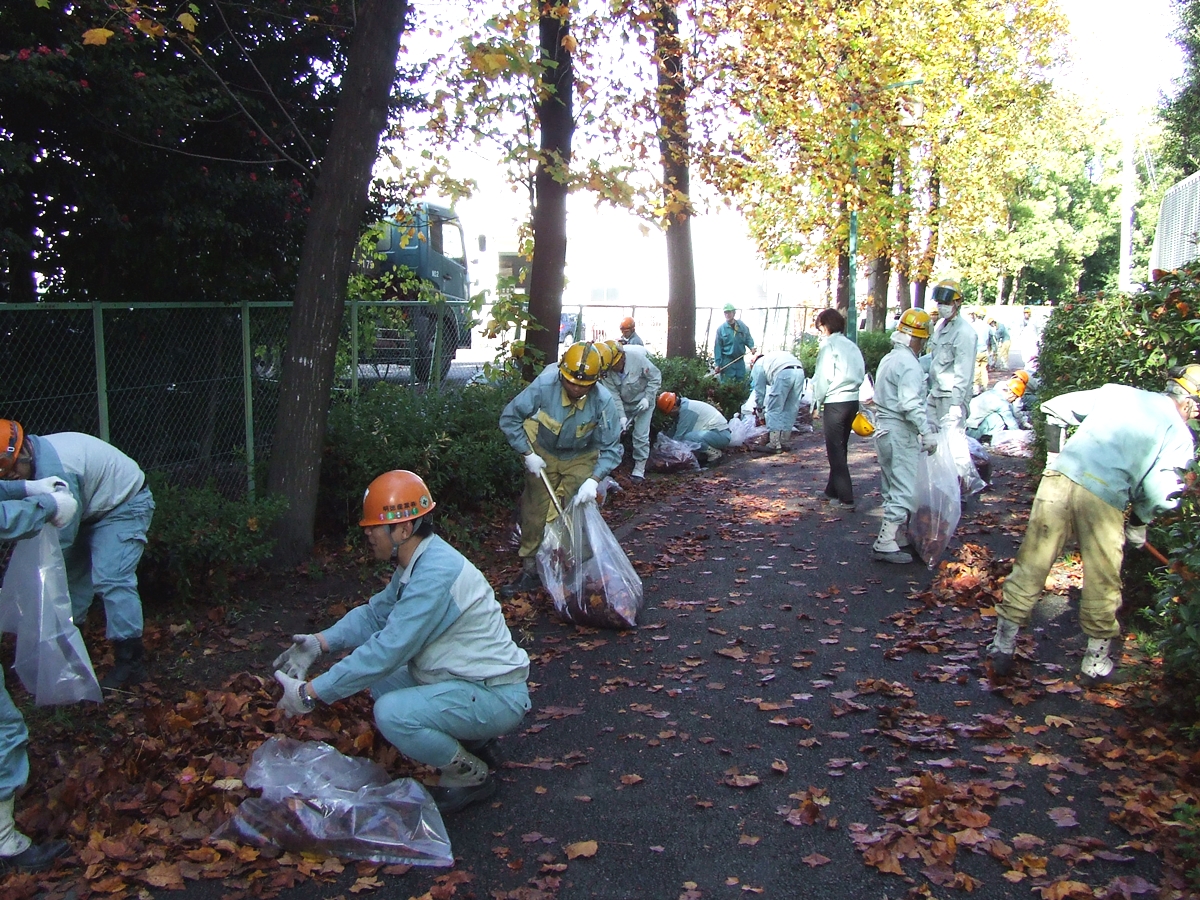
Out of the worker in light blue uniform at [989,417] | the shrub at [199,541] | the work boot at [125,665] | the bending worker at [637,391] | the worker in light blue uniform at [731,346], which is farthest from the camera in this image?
the worker in light blue uniform at [731,346]

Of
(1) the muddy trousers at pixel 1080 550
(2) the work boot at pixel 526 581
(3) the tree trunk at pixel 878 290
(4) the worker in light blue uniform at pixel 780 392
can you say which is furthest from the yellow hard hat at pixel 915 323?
(3) the tree trunk at pixel 878 290

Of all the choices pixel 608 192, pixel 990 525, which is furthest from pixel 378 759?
pixel 608 192

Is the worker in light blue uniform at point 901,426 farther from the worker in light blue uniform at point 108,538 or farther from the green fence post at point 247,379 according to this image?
the worker in light blue uniform at point 108,538

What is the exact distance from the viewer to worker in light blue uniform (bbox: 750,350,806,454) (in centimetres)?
1488

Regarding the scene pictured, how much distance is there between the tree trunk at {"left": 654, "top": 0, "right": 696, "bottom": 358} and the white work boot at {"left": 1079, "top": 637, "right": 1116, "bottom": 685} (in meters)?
7.95

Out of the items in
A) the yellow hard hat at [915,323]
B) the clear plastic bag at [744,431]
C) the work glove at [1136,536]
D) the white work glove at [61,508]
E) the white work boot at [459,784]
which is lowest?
the white work boot at [459,784]

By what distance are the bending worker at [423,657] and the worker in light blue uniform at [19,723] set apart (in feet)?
3.13

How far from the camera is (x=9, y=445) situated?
452 centimetres

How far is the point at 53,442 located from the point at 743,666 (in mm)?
3818

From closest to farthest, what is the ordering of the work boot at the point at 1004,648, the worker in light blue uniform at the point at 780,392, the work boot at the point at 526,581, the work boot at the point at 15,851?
the work boot at the point at 15,851, the work boot at the point at 1004,648, the work boot at the point at 526,581, the worker in light blue uniform at the point at 780,392

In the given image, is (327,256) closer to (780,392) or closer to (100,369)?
(100,369)

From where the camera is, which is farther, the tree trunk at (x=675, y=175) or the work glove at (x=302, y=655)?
the tree trunk at (x=675, y=175)

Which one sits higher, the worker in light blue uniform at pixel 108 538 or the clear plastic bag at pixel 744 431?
the worker in light blue uniform at pixel 108 538

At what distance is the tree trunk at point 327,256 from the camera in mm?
7215
